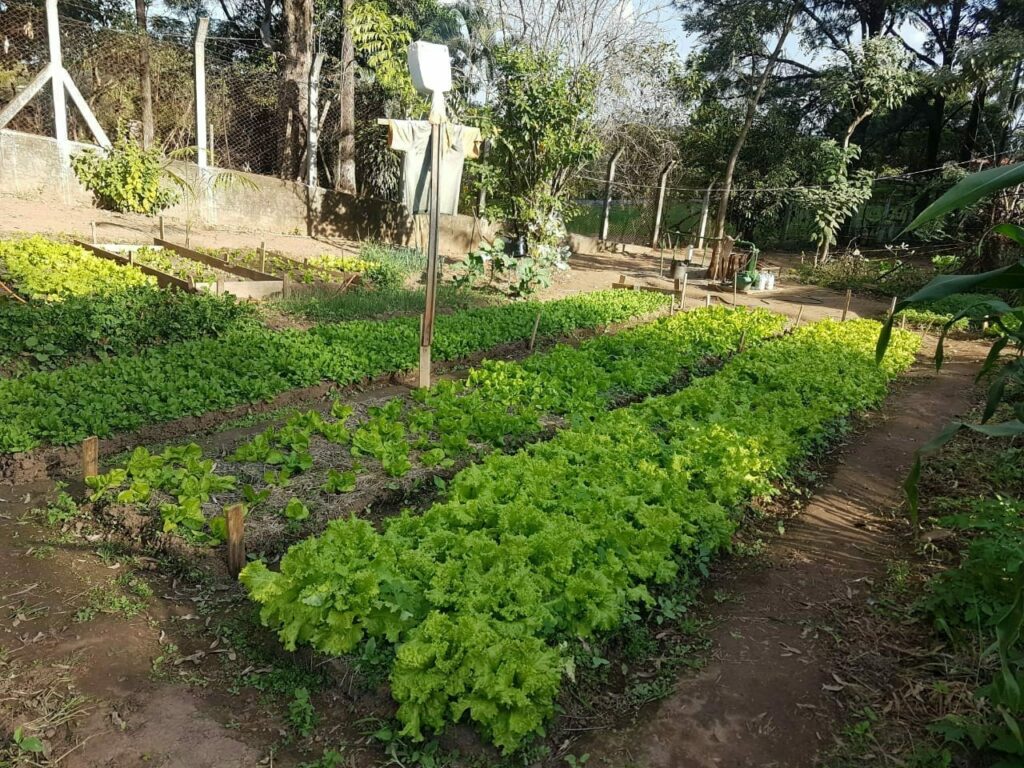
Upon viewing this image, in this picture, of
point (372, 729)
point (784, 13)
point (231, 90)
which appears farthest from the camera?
point (784, 13)

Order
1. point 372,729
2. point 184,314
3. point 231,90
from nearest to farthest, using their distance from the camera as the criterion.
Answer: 1. point 372,729
2. point 184,314
3. point 231,90

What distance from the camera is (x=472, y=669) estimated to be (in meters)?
2.87

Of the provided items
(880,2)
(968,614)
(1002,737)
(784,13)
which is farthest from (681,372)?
(880,2)

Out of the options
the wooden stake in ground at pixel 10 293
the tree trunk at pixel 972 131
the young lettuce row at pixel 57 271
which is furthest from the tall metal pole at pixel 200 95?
the tree trunk at pixel 972 131

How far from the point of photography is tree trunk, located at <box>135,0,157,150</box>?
14492mm

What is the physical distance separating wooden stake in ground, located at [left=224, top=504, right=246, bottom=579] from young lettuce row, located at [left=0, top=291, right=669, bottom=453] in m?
2.18

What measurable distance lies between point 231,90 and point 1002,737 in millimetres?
18179

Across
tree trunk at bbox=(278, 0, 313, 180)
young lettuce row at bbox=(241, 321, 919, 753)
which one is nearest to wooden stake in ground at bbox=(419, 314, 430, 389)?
young lettuce row at bbox=(241, 321, 919, 753)

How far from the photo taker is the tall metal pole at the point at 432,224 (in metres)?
6.70

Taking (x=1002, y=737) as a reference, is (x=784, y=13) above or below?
above

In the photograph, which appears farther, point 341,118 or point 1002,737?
point 341,118

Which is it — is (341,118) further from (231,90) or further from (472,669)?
(472,669)

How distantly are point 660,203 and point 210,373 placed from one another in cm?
2017

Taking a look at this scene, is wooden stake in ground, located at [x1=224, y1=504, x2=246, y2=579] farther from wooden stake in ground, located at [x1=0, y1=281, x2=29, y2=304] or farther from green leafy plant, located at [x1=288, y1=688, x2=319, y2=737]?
wooden stake in ground, located at [x1=0, y1=281, x2=29, y2=304]
